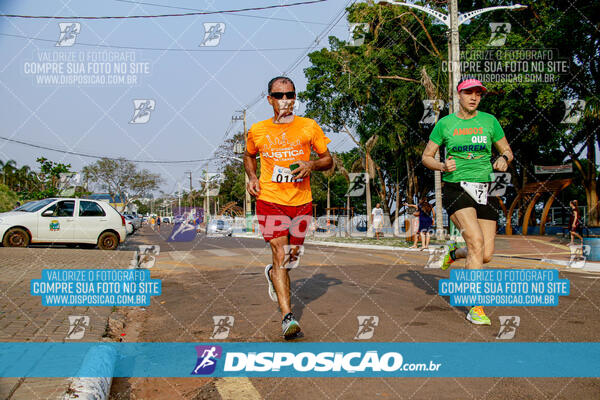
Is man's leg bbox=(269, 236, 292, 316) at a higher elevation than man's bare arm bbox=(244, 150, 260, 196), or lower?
lower

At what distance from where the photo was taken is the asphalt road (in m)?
2.83

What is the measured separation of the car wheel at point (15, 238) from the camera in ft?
47.4

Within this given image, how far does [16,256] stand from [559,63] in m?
19.5

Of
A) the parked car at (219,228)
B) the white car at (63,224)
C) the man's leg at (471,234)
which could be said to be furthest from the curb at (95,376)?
the parked car at (219,228)

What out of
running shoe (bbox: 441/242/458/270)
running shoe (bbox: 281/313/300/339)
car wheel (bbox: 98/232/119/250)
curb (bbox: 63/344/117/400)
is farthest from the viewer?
car wheel (bbox: 98/232/119/250)

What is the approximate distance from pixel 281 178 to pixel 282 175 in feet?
0.10

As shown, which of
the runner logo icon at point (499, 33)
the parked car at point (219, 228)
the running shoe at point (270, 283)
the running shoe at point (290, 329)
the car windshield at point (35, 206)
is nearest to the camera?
the running shoe at point (290, 329)

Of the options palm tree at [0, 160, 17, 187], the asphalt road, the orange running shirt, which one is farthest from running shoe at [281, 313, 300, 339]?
palm tree at [0, 160, 17, 187]

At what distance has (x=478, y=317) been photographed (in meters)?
4.33

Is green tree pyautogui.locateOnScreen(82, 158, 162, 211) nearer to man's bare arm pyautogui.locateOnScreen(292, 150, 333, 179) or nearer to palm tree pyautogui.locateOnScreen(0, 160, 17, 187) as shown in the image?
palm tree pyautogui.locateOnScreen(0, 160, 17, 187)

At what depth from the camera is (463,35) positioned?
24688mm

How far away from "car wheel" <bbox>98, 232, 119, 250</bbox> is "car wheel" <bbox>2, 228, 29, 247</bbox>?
6.86ft

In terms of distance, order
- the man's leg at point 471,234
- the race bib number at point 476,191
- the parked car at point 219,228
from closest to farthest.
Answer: the man's leg at point 471,234 → the race bib number at point 476,191 → the parked car at point 219,228

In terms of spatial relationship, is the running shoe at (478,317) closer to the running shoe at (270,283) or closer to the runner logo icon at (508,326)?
the runner logo icon at (508,326)
